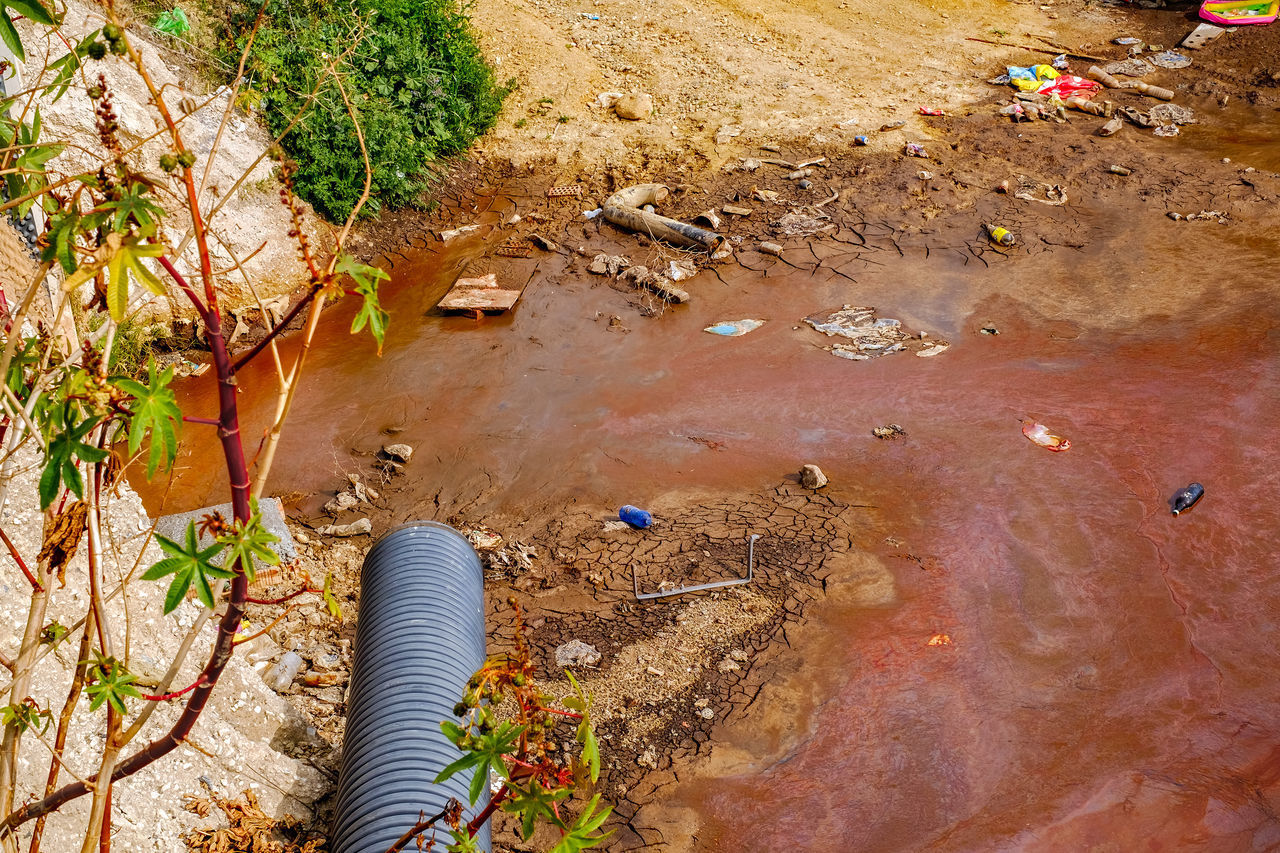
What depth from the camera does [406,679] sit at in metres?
4.13

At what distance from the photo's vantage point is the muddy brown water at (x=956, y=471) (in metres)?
4.92

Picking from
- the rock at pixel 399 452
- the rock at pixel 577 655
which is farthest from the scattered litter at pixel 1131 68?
the rock at pixel 577 655

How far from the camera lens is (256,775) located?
167 inches

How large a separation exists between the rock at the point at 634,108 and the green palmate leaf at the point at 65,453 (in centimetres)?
1116

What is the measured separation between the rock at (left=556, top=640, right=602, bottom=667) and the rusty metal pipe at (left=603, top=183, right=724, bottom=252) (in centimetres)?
539

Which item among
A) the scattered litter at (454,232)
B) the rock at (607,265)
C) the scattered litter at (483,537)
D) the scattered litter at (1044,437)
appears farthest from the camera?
the scattered litter at (454,232)

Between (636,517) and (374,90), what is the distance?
22.4ft

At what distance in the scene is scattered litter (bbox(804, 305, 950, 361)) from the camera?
8.42 metres

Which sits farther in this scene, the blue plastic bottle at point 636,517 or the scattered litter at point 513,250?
the scattered litter at point 513,250

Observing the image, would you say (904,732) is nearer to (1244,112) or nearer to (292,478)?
(292,478)

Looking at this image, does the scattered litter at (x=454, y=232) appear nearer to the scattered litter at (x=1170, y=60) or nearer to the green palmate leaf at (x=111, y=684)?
the green palmate leaf at (x=111, y=684)

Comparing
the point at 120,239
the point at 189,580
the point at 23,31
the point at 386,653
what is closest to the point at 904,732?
the point at 386,653

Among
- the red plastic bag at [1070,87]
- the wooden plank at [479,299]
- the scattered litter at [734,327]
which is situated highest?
the wooden plank at [479,299]

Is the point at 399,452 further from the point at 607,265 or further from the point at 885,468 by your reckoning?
the point at 885,468
